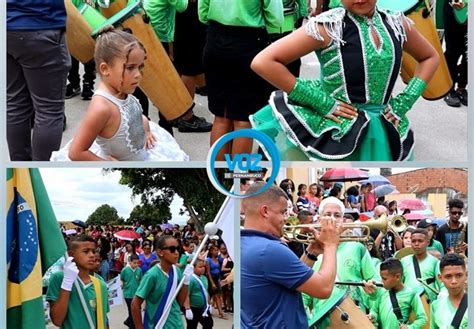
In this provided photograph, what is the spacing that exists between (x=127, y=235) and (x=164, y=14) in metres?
0.79

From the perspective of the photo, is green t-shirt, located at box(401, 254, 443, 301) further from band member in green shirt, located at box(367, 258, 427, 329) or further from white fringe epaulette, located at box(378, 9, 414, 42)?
white fringe epaulette, located at box(378, 9, 414, 42)

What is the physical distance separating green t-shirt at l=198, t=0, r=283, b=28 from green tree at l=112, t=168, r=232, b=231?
54cm

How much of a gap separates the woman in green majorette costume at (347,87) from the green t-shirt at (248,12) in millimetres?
168

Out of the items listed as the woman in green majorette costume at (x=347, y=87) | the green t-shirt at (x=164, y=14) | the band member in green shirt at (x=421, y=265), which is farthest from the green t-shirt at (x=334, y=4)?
the band member in green shirt at (x=421, y=265)

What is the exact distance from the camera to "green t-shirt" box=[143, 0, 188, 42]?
3.36 metres

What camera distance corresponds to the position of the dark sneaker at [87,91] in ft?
11.0

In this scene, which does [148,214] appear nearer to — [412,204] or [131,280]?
[131,280]

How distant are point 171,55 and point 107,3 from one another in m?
0.29

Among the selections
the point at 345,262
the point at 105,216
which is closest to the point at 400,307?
the point at 345,262

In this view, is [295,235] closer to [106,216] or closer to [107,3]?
[106,216]

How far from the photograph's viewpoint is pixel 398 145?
3.24 meters

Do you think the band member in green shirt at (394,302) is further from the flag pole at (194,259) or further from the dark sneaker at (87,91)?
the dark sneaker at (87,91)

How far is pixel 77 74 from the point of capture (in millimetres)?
3490

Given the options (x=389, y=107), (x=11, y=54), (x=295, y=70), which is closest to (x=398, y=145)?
(x=389, y=107)
